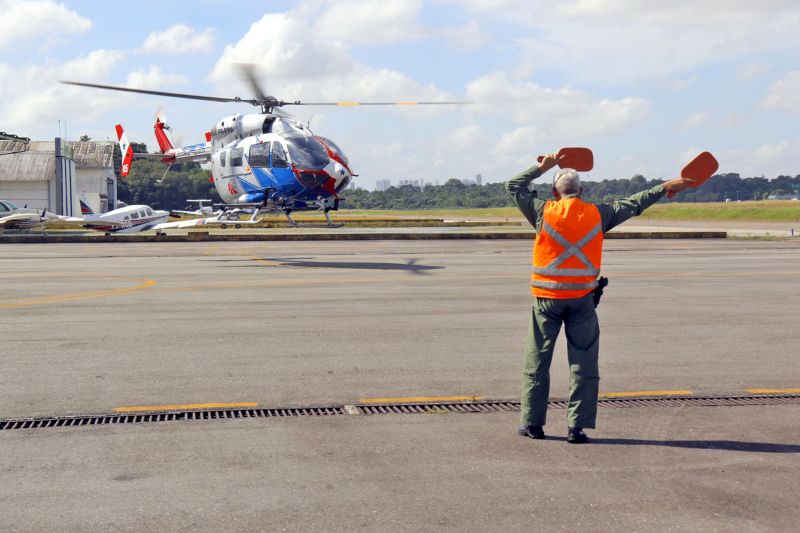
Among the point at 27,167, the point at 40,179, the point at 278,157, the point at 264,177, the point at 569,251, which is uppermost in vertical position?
the point at 27,167

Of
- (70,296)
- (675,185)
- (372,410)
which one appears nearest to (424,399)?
(372,410)

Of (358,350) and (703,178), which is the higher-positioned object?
(703,178)

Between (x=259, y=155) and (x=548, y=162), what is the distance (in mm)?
23347

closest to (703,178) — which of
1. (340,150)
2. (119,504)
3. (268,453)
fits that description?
(268,453)

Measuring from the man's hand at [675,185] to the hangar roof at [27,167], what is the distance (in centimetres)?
6994

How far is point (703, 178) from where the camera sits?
24.2 ft

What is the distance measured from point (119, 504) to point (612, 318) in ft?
30.4

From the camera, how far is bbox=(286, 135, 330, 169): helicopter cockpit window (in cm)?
2847

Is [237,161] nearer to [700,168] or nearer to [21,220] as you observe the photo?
[21,220]

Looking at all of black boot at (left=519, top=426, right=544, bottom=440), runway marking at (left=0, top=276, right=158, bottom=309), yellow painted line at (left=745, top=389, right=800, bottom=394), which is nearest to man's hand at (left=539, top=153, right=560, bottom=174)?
black boot at (left=519, top=426, right=544, bottom=440)

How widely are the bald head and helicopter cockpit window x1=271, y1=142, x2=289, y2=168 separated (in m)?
22.5

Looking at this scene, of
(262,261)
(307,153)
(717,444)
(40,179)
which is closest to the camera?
(717,444)

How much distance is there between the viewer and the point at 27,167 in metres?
70.2

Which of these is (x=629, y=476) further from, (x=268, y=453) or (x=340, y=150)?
(x=340, y=150)
